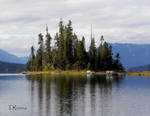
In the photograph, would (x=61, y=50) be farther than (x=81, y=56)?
Yes

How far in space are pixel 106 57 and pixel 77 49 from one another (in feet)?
63.1

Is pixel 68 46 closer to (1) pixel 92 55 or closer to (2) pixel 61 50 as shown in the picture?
(2) pixel 61 50

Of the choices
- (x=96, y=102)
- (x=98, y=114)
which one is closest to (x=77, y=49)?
(x=96, y=102)

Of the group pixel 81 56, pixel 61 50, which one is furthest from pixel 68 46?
pixel 81 56

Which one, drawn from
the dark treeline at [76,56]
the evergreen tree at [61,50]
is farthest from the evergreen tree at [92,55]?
the evergreen tree at [61,50]

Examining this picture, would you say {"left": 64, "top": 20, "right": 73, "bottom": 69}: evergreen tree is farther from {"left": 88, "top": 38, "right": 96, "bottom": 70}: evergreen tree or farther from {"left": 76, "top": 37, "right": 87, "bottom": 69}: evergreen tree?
{"left": 88, "top": 38, "right": 96, "bottom": 70}: evergreen tree

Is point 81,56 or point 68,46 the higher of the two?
point 68,46

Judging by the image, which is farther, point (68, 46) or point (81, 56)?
point (68, 46)

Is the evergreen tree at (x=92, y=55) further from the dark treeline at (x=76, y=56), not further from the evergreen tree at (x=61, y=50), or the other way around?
the evergreen tree at (x=61, y=50)

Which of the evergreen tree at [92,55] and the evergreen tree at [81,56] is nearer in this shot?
the evergreen tree at [81,56]

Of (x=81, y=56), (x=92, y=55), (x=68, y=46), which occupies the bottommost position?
(x=81, y=56)

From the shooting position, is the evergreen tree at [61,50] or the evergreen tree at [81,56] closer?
the evergreen tree at [81,56]

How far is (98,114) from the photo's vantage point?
4562 centimetres

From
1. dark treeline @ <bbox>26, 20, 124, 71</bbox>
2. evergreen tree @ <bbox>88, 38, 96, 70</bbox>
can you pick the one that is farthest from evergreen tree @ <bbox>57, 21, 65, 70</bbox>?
evergreen tree @ <bbox>88, 38, 96, 70</bbox>
